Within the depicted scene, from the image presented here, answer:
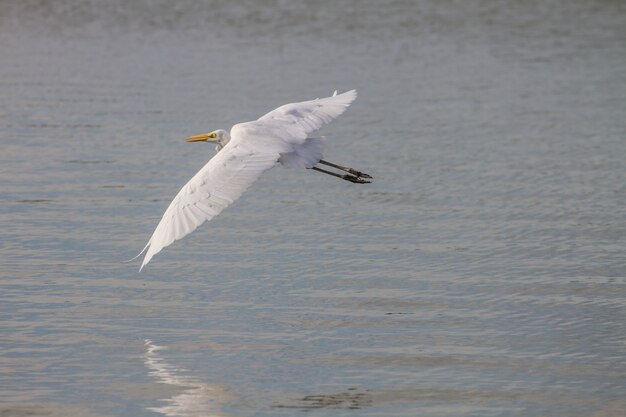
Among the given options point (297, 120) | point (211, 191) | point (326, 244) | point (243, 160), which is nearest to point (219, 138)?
point (297, 120)

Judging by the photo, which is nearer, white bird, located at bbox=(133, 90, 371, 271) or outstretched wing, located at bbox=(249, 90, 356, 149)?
white bird, located at bbox=(133, 90, 371, 271)

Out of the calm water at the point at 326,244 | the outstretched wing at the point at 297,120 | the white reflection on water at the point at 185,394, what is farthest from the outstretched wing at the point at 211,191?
the calm water at the point at 326,244

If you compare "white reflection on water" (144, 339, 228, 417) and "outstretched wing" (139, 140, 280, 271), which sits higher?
"outstretched wing" (139, 140, 280, 271)

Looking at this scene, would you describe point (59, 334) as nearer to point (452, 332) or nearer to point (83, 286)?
point (83, 286)

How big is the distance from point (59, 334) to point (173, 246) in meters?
3.64

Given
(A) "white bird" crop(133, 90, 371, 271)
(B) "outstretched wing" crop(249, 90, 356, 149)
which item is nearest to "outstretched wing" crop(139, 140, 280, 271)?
(A) "white bird" crop(133, 90, 371, 271)

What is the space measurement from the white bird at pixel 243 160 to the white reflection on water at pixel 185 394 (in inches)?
34.8

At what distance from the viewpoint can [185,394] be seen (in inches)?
418

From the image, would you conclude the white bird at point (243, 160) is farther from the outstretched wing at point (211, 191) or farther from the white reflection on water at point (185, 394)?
the white reflection on water at point (185, 394)

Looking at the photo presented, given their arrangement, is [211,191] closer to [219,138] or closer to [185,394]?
[185,394]

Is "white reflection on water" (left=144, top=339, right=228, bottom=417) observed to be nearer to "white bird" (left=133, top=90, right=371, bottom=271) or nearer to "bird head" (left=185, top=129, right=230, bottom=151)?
"white bird" (left=133, top=90, right=371, bottom=271)

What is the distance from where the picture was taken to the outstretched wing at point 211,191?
448 inches

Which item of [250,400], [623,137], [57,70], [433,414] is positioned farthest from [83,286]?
[57,70]

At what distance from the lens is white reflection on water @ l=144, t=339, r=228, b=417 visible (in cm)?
1025
